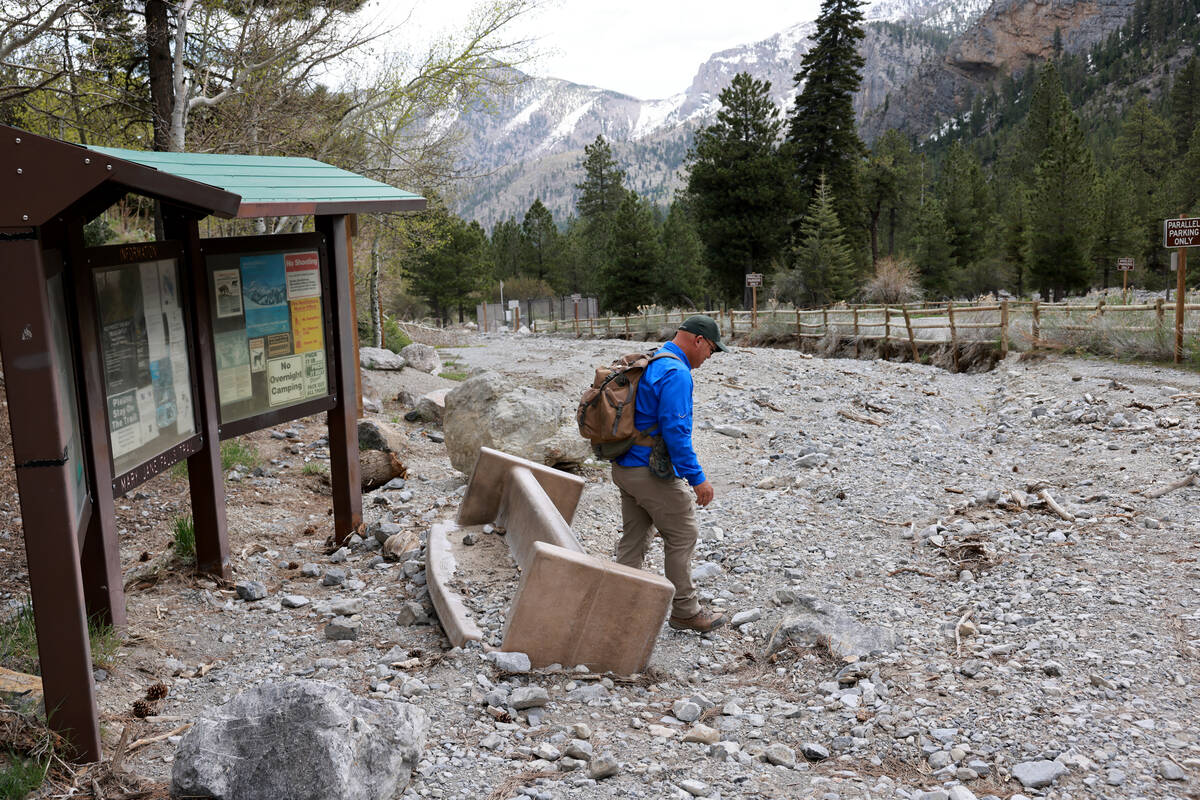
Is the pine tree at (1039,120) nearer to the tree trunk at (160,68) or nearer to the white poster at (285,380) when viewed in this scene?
the tree trunk at (160,68)

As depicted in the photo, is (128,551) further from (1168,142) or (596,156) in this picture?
(1168,142)

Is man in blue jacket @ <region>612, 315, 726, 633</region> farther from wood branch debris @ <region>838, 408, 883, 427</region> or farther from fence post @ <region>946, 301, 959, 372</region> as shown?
fence post @ <region>946, 301, 959, 372</region>

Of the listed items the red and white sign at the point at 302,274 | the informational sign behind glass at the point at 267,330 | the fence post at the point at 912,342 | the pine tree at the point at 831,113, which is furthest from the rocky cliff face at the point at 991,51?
the informational sign behind glass at the point at 267,330

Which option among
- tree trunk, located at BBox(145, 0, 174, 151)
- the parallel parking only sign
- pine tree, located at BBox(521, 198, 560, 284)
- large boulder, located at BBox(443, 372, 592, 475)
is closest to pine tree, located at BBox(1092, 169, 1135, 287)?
pine tree, located at BBox(521, 198, 560, 284)

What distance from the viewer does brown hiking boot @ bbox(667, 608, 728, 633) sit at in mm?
5051

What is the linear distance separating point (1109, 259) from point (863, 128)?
133604mm

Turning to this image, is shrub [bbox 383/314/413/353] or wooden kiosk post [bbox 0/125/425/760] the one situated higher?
wooden kiosk post [bbox 0/125/425/760]

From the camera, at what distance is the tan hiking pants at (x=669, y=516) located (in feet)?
16.0

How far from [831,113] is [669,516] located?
41.9m

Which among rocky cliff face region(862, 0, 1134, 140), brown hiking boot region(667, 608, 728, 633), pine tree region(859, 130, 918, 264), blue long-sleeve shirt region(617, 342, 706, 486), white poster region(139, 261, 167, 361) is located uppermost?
rocky cliff face region(862, 0, 1134, 140)

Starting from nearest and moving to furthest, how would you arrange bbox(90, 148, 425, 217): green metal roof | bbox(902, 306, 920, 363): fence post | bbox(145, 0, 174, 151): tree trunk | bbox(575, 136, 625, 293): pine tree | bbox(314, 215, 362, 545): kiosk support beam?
bbox(90, 148, 425, 217): green metal roof → bbox(314, 215, 362, 545): kiosk support beam → bbox(145, 0, 174, 151): tree trunk → bbox(902, 306, 920, 363): fence post → bbox(575, 136, 625, 293): pine tree

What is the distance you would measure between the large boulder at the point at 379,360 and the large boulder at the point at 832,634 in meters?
13.4

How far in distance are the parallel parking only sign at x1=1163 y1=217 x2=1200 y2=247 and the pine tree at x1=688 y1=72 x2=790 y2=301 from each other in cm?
2826

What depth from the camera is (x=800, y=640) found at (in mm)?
4750
